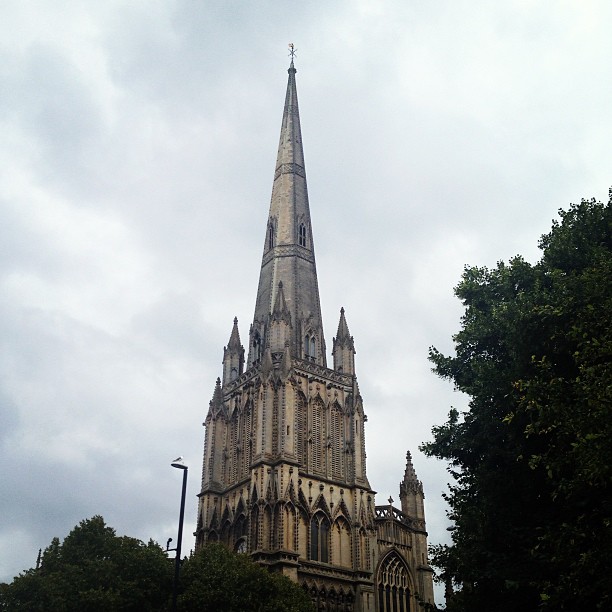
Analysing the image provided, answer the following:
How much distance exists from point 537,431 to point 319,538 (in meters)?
29.9

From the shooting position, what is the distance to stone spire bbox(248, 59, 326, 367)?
52.9m

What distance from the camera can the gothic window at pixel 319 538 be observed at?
1762 inches

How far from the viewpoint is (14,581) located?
36219 mm

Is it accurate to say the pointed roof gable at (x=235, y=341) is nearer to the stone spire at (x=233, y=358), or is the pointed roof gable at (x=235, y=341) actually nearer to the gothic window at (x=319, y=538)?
the stone spire at (x=233, y=358)

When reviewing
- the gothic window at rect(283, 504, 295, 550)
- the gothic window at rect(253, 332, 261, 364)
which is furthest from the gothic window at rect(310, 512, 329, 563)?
the gothic window at rect(253, 332, 261, 364)

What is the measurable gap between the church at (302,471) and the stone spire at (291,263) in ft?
0.40

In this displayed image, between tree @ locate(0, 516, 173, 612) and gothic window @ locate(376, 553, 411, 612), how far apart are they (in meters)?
16.7

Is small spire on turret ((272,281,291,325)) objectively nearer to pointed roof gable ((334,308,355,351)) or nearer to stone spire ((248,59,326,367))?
stone spire ((248,59,326,367))

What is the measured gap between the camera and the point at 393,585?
47.9 m

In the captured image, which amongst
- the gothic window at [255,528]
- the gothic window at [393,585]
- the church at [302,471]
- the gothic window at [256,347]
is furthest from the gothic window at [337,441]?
the gothic window at [256,347]

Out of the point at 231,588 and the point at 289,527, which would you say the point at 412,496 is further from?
the point at 231,588

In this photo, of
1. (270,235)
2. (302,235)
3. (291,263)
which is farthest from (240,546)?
(270,235)

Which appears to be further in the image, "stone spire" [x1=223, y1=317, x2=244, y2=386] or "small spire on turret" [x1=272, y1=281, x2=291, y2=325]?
"stone spire" [x1=223, y1=317, x2=244, y2=386]

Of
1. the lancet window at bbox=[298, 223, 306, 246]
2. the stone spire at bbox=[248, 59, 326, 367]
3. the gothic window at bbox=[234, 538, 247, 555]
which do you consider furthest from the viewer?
the lancet window at bbox=[298, 223, 306, 246]
